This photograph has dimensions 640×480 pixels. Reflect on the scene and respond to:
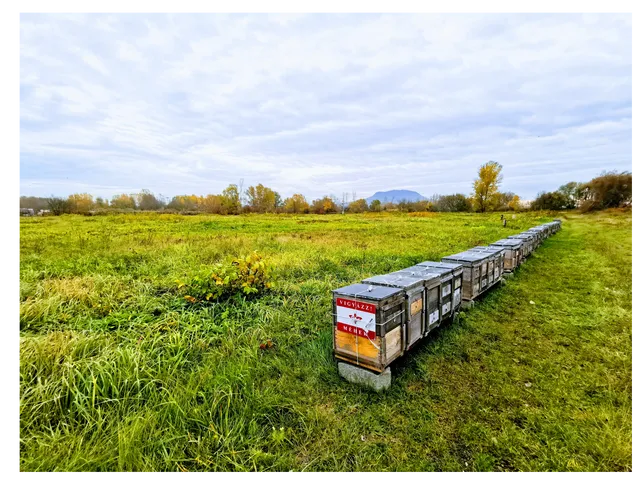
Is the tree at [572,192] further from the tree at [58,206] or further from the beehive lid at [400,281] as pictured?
the tree at [58,206]

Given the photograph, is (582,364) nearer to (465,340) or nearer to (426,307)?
(465,340)

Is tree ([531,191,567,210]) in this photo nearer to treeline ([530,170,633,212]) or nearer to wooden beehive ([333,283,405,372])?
treeline ([530,170,633,212])

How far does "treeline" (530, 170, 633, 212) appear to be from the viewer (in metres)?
35.6

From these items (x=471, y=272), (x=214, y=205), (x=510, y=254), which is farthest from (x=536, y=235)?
(x=214, y=205)

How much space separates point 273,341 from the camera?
5.34m

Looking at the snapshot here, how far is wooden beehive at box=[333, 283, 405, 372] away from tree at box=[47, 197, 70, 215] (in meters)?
37.9

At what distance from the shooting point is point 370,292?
4.10 meters

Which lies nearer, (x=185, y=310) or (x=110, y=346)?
(x=110, y=346)

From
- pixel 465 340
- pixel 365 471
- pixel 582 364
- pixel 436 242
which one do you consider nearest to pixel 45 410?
pixel 365 471

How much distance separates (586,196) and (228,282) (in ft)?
188

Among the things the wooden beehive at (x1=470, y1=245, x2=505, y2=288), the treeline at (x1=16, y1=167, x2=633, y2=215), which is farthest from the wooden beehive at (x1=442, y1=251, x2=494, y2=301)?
the treeline at (x1=16, y1=167, x2=633, y2=215)

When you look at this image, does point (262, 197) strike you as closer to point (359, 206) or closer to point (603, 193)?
point (359, 206)
